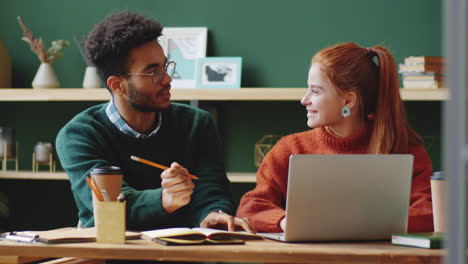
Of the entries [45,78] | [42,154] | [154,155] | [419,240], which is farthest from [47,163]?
[419,240]

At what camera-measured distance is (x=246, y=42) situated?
3803 mm

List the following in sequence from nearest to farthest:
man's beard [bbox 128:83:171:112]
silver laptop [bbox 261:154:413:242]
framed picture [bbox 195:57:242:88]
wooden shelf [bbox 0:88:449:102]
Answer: silver laptop [bbox 261:154:413:242] < man's beard [bbox 128:83:171:112] < wooden shelf [bbox 0:88:449:102] < framed picture [bbox 195:57:242:88]

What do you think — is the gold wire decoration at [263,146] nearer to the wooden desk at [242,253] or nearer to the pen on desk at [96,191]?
the pen on desk at [96,191]

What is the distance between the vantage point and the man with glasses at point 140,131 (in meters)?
2.15

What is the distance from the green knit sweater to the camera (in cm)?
210

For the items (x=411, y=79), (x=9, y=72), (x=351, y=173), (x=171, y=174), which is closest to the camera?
(x=351, y=173)

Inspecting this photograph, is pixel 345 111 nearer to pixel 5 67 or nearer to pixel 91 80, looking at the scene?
pixel 91 80

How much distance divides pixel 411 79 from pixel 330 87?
136 cm

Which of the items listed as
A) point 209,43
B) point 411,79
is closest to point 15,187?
point 209,43

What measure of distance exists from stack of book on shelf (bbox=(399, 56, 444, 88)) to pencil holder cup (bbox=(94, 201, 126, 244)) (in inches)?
87.8

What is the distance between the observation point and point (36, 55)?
4031mm

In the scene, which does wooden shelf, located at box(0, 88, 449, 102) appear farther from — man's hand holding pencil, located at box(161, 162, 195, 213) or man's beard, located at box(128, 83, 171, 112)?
man's hand holding pencil, located at box(161, 162, 195, 213)

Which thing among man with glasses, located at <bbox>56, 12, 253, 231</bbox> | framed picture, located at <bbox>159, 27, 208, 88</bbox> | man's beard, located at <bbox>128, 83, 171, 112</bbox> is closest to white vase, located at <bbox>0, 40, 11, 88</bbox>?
framed picture, located at <bbox>159, 27, 208, 88</bbox>

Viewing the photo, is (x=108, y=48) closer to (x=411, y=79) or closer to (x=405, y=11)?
(x=411, y=79)
